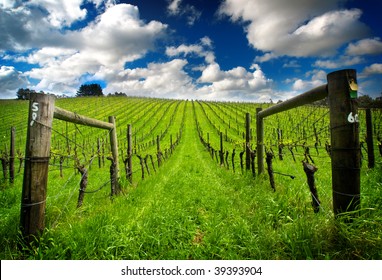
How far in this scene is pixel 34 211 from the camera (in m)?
2.84

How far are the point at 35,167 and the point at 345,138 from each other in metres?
3.74

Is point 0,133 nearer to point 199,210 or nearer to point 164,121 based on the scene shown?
point 164,121

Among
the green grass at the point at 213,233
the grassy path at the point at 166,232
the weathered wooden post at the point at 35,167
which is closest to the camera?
the green grass at the point at 213,233

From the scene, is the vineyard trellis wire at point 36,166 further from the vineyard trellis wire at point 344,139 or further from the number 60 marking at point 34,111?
the vineyard trellis wire at point 344,139

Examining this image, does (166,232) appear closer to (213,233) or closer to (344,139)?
(213,233)

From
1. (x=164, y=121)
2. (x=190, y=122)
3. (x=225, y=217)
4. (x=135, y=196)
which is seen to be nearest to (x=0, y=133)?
(x=164, y=121)

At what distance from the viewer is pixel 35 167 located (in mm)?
2875

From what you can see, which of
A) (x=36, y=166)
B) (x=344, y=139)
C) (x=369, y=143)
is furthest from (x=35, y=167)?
(x=369, y=143)

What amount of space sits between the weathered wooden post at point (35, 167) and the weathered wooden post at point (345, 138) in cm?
358

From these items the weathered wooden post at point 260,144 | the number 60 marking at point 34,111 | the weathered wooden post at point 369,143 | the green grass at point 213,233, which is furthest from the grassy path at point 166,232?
the weathered wooden post at point 369,143

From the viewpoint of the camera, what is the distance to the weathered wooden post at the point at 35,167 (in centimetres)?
281

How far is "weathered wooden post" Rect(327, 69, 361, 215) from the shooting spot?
2355 mm

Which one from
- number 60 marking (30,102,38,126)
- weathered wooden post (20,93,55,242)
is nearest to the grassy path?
weathered wooden post (20,93,55,242)
